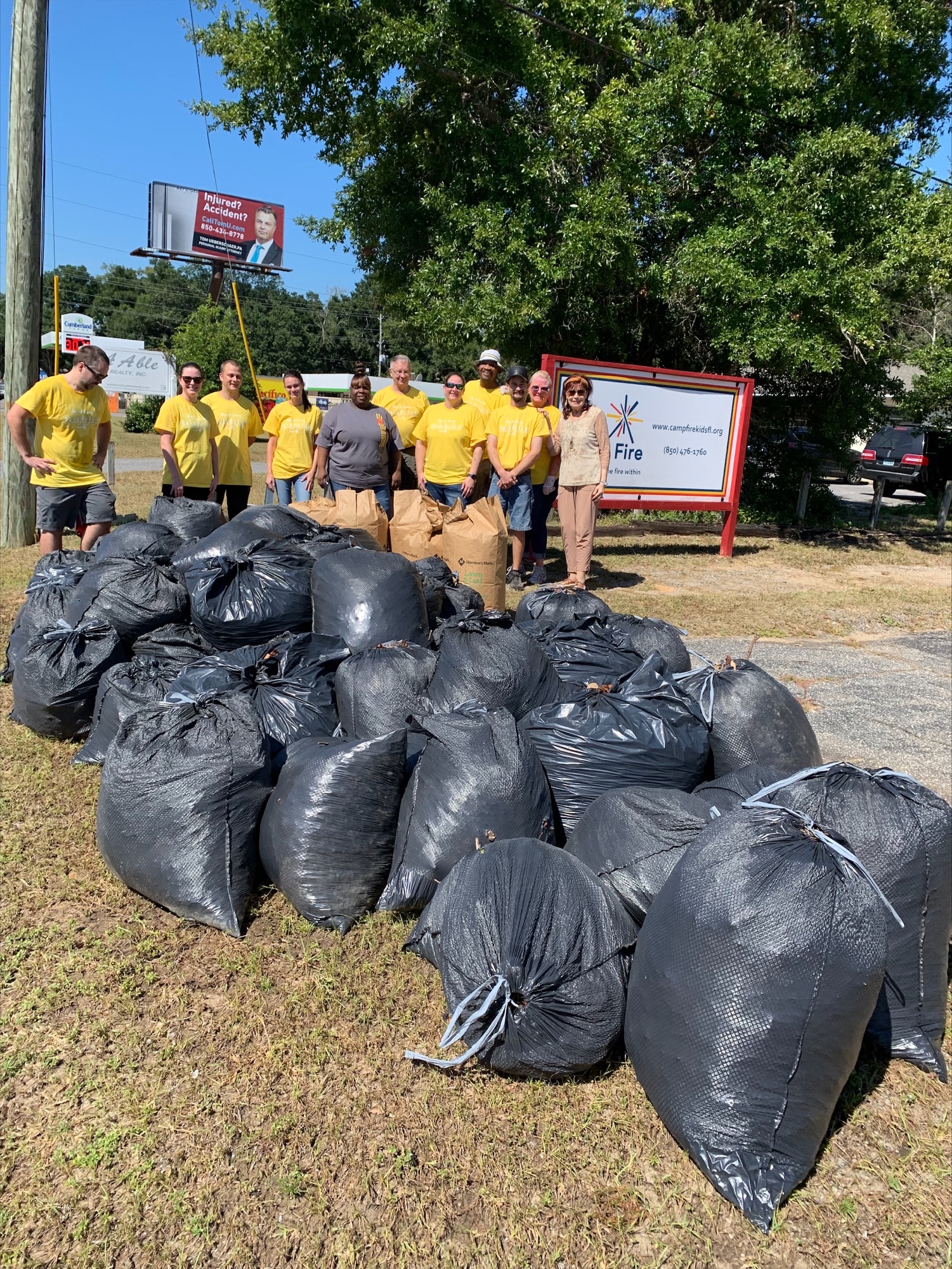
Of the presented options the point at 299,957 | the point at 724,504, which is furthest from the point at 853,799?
the point at 724,504

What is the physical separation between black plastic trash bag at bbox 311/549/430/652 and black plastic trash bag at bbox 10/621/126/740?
980 mm

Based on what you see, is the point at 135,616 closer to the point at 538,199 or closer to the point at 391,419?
the point at 391,419

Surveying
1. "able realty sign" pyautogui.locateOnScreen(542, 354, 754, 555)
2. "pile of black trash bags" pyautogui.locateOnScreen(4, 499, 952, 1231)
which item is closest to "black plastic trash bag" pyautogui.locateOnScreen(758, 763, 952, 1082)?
"pile of black trash bags" pyautogui.locateOnScreen(4, 499, 952, 1231)

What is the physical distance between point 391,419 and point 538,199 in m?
5.65

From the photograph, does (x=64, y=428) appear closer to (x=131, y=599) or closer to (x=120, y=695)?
(x=131, y=599)

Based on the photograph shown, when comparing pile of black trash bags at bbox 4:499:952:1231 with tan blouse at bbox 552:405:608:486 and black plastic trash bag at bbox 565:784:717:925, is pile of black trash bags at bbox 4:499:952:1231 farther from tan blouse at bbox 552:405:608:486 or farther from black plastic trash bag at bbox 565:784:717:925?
tan blouse at bbox 552:405:608:486

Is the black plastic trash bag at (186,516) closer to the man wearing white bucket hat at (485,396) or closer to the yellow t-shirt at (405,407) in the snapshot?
the yellow t-shirt at (405,407)

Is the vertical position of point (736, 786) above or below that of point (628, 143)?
below

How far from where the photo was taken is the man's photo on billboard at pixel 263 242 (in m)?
47.1

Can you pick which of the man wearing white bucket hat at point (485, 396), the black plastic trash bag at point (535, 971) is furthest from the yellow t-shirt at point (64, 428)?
the black plastic trash bag at point (535, 971)

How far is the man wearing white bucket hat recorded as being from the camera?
7.27 meters

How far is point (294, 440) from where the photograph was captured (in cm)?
705

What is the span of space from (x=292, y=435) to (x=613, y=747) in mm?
4966

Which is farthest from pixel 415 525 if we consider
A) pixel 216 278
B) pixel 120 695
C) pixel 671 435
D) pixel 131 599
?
pixel 216 278
